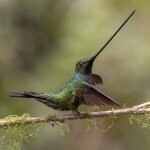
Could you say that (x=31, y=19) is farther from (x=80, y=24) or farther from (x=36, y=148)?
(x=36, y=148)

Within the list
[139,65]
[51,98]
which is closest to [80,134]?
[139,65]

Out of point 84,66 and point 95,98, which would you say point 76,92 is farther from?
point 95,98

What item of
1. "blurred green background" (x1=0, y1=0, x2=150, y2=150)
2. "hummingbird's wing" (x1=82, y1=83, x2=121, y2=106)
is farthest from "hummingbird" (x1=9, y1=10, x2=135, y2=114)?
"blurred green background" (x1=0, y1=0, x2=150, y2=150)

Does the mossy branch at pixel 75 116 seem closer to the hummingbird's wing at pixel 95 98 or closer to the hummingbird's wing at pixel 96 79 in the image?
the hummingbird's wing at pixel 95 98

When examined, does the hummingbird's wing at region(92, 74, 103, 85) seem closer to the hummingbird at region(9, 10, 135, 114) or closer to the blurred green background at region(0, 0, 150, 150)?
the hummingbird at region(9, 10, 135, 114)

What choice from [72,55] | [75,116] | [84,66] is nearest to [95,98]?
[75,116]

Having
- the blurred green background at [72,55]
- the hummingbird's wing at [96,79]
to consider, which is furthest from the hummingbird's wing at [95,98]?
the blurred green background at [72,55]
